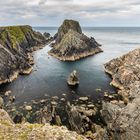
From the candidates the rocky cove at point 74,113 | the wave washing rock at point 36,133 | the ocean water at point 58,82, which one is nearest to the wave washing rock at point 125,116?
the rocky cove at point 74,113

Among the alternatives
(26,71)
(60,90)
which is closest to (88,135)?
(60,90)

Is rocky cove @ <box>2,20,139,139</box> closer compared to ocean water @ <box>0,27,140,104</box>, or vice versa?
rocky cove @ <box>2,20,139,139</box>

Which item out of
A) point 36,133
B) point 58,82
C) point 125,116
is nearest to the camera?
point 36,133

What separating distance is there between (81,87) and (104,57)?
8472 cm

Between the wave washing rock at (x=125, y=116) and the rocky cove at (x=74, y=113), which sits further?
the rocky cove at (x=74, y=113)

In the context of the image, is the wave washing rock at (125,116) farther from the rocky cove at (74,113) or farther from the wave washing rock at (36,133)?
the wave washing rock at (36,133)

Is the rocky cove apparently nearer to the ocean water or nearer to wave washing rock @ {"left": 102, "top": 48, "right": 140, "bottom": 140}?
wave washing rock @ {"left": 102, "top": 48, "right": 140, "bottom": 140}

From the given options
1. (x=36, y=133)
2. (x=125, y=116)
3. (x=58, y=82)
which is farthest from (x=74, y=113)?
(x=58, y=82)

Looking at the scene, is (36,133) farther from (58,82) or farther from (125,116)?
(58,82)

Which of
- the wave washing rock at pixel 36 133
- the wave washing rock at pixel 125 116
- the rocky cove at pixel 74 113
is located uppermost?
the wave washing rock at pixel 36 133

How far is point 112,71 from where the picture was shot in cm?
14075

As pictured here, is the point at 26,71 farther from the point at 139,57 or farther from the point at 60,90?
the point at 139,57

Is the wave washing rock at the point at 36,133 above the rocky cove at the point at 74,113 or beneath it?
above

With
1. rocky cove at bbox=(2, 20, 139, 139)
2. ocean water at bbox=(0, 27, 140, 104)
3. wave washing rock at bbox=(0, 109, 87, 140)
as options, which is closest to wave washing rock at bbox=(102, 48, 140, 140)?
rocky cove at bbox=(2, 20, 139, 139)
